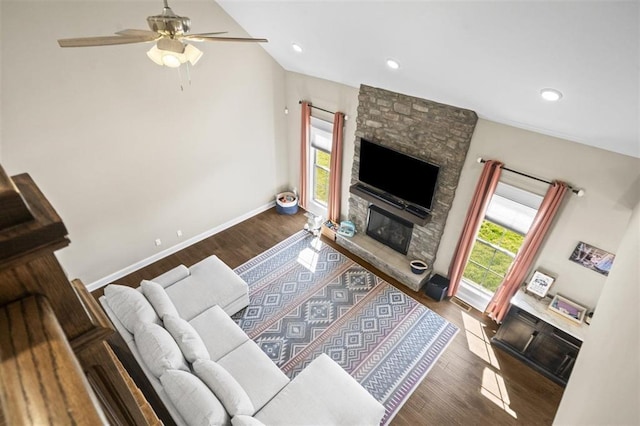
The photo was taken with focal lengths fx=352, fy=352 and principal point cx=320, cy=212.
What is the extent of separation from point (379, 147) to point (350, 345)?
2.88 meters

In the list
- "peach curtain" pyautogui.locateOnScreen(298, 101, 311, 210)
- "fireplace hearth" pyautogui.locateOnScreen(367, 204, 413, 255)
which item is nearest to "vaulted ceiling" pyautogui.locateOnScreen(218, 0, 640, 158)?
"peach curtain" pyautogui.locateOnScreen(298, 101, 311, 210)

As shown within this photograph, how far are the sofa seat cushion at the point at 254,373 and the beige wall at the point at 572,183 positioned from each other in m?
3.21

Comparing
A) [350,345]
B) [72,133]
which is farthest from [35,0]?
[350,345]

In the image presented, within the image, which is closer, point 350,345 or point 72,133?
point 72,133

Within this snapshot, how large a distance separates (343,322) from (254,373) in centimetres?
169

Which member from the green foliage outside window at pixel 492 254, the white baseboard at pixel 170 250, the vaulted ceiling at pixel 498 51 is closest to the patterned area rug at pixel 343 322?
the green foliage outside window at pixel 492 254

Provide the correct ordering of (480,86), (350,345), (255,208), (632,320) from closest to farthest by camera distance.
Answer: (632,320)
(480,86)
(350,345)
(255,208)

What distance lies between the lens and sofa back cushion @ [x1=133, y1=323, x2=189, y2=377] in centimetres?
326

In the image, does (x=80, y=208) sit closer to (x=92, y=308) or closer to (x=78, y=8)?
(x=78, y=8)

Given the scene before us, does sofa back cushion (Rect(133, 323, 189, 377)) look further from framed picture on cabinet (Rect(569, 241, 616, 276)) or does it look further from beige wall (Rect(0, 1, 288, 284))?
framed picture on cabinet (Rect(569, 241, 616, 276))

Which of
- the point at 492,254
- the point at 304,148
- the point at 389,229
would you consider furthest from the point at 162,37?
the point at 492,254

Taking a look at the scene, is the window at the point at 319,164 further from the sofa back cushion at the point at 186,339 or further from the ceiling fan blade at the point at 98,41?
the ceiling fan blade at the point at 98,41

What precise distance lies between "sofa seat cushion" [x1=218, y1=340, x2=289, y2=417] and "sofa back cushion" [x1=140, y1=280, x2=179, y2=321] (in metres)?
0.80

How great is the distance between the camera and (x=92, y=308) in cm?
73
